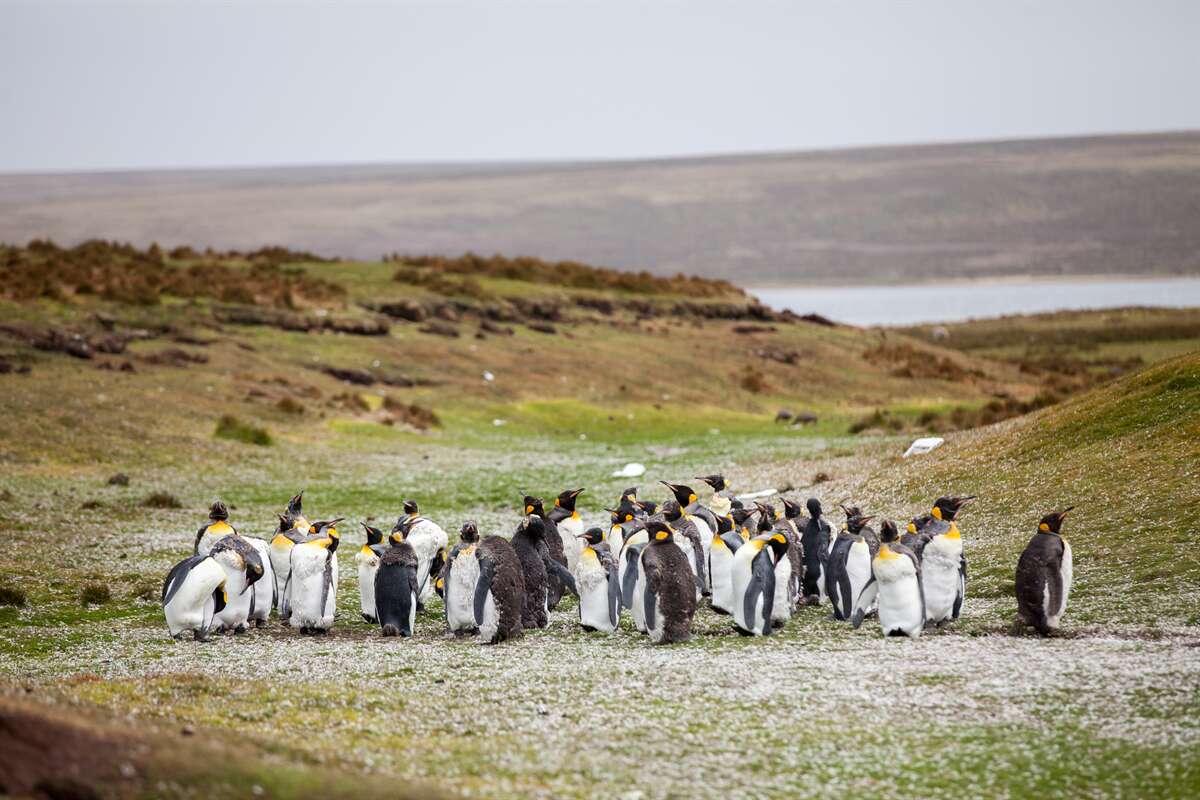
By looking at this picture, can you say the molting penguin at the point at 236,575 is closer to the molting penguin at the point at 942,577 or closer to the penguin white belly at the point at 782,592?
the penguin white belly at the point at 782,592

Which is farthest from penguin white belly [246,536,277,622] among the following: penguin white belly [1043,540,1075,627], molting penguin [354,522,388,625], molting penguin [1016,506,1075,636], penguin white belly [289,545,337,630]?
penguin white belly [1043,540,1075,627]

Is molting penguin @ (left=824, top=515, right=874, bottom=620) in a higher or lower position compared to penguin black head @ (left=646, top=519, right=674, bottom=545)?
lower

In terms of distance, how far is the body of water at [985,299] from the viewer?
109250 mm

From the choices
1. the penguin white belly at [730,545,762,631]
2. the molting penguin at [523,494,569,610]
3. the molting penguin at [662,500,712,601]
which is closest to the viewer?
the penguin white belly at [730,545,762,631]

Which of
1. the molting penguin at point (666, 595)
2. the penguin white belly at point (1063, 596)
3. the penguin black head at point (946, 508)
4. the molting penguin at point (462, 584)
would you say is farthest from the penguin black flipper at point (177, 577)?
the penguin white belly at point (1063, 596)

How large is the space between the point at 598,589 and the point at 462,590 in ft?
4.74

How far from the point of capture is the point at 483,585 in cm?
1309

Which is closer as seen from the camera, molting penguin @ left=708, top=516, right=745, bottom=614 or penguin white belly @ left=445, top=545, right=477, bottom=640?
penguin white belly @ left=445, top=545, right=477, bottom=640

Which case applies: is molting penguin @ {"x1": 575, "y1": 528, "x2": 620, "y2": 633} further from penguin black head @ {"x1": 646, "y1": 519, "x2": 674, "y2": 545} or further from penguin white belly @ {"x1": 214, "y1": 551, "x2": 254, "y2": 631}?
penguin white belly @ {"x1": 214, "y1": 551, "x2": 254, "y2": 631}

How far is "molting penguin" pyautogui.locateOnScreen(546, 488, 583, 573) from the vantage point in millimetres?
16094

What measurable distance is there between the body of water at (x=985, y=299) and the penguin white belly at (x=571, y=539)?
265ft

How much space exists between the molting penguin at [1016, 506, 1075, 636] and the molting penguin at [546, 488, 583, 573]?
18.8ft

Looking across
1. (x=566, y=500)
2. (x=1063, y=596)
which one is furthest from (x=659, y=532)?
(x=1063, y=596)

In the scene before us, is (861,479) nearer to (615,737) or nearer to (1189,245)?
(615,737)
